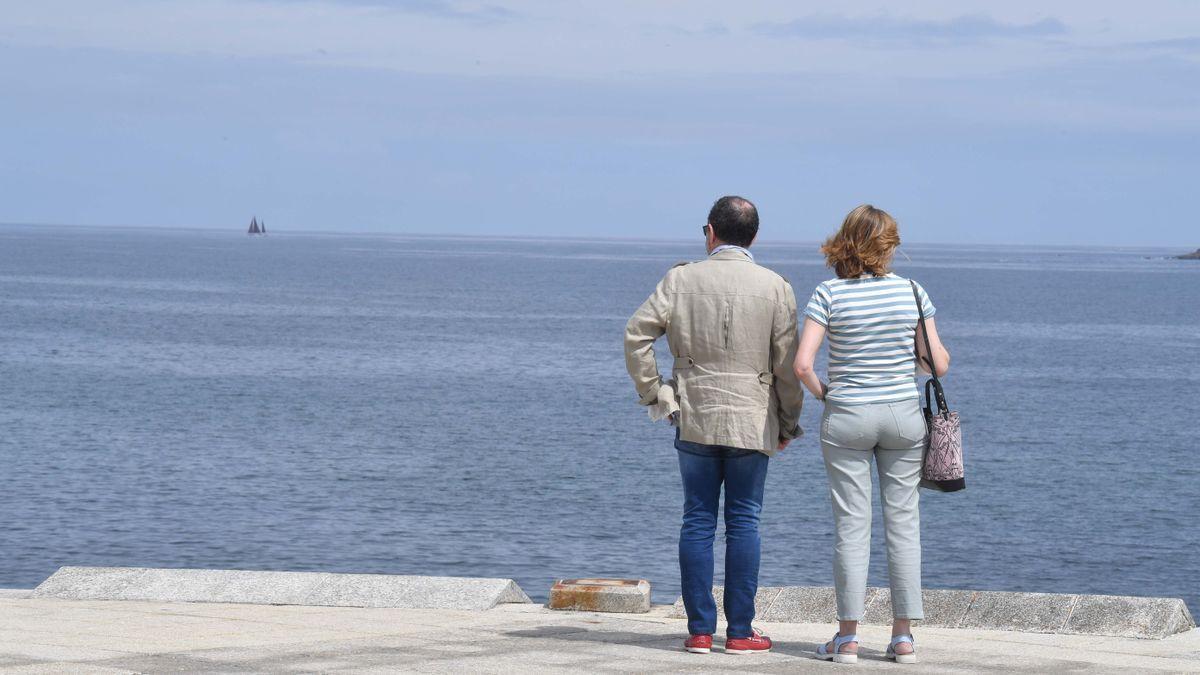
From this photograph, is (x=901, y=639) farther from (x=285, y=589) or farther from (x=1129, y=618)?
(x=285, y=589)

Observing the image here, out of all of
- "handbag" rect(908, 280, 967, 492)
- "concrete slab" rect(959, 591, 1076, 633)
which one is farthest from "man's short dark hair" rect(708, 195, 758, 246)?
"concrete slab" rect(959, 591, 1076, 633)

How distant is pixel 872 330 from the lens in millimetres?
6465

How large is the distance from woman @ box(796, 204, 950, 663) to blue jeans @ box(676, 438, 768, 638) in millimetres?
339

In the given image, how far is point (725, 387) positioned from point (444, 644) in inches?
61.7

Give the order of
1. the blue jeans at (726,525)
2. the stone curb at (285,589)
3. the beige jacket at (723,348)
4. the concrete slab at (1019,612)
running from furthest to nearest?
1. the stone curb at (285,589)
2. the concrete slab at (1019,612)
3. the blue jeans at (726,525)
4. the beige jacket at (723,348)

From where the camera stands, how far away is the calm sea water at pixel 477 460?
2191 cm

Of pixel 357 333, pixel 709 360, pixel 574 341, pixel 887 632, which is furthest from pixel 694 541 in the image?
pixel 357 333

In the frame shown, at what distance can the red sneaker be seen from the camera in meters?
6.62

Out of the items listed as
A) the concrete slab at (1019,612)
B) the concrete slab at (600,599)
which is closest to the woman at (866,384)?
the concrete slab at (1019,612)

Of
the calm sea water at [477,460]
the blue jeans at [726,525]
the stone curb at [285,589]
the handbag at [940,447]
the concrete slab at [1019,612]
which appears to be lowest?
the calm sea water at [477,460]

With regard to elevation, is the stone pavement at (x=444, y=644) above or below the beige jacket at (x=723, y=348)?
below

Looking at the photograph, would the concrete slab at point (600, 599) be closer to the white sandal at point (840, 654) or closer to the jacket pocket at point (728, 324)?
the white sandal at point (840, 654)

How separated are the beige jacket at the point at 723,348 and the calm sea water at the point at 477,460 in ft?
39.9

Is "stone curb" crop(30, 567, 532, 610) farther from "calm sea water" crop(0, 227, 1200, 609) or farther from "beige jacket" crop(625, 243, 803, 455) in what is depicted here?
"calm sea water" crop(0, 227, 1200, 609)
